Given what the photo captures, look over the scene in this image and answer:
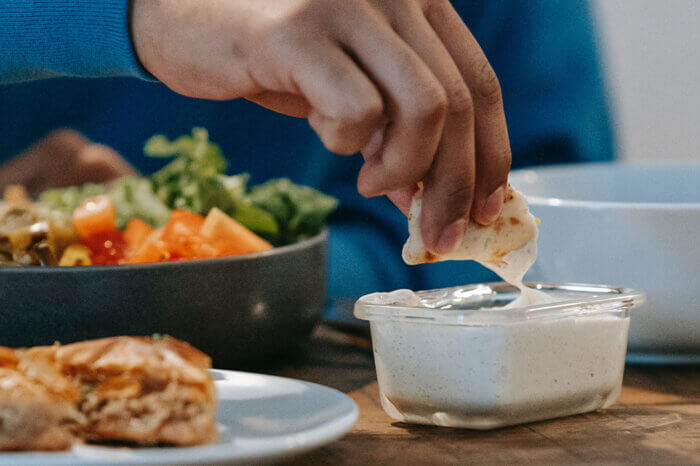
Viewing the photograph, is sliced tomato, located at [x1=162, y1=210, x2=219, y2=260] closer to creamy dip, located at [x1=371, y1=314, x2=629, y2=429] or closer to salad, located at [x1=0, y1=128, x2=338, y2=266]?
salad, located at [x1=0, y1=128, x2=338, y2=266]

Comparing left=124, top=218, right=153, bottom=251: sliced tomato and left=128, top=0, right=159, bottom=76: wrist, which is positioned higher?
left=128, top=0, right=159, bottom=76: wrist

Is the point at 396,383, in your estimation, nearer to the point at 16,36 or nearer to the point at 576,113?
the point at 16,36

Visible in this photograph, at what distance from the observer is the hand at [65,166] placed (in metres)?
2.10

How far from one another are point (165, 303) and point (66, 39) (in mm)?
371

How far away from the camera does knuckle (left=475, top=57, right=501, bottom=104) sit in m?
0.92

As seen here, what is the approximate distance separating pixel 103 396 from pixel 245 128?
68.4 inches

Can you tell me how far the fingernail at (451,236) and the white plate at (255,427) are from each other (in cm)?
20

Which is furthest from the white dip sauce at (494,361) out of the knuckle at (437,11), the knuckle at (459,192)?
the knuckle at (437,11)

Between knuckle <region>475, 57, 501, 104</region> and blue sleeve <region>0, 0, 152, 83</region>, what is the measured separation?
412 mm

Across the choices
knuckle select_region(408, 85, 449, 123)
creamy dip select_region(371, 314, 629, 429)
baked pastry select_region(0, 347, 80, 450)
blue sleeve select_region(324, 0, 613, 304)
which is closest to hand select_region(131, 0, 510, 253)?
knuckle select_region(408, 85, 449, 123)

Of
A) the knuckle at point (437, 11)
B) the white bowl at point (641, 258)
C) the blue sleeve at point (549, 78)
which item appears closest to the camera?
the knuckle at point (437, 11)

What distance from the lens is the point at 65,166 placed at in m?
2.10

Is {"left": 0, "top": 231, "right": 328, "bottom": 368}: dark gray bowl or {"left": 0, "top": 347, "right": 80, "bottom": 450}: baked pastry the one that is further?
{"left": 0, "top": 231, "right": 328, "bottom": 368}: dark gray bowl

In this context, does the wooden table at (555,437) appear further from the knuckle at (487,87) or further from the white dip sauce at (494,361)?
the knuckle at (487,87)
